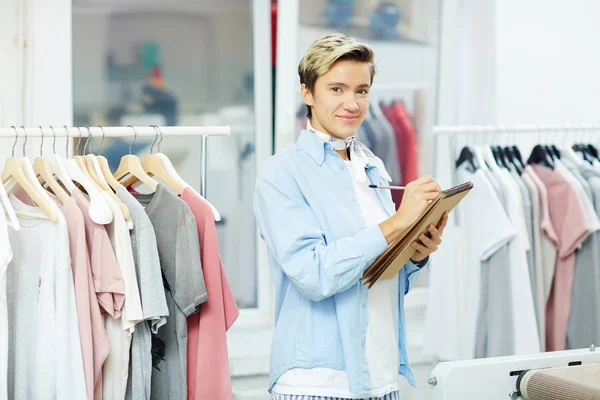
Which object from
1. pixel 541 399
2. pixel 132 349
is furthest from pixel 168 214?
pixel 541 399

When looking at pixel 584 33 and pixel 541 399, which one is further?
pixel 584 33

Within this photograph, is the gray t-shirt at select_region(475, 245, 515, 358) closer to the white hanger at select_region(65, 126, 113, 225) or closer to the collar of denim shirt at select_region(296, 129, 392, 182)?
the collar of denim shirt at select_region(296, 129, 392, 182)

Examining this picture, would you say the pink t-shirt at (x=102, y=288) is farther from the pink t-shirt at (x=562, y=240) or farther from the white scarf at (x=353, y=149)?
the pink t-shirt at (x=562, y=240)

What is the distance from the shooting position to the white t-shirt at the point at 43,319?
1951 millimetres

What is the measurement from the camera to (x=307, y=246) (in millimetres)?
1727

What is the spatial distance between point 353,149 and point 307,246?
0.31m

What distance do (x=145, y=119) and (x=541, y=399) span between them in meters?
2.22

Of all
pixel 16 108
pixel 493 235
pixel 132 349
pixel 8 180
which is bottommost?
pixel 132 349

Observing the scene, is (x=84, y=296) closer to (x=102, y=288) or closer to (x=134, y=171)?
(x=102, y=288)

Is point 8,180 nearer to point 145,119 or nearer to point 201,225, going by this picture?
point 201,225

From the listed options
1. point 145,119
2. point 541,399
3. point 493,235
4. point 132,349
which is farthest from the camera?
point 145,119

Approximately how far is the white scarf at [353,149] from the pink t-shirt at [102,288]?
56 cm

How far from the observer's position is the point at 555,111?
137 inches

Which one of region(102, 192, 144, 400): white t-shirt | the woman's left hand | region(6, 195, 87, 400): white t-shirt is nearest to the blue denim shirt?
the woman's left hand
